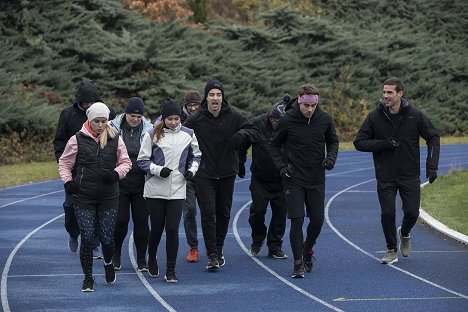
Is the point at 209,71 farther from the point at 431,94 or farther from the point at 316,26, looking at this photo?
the point at 431,94

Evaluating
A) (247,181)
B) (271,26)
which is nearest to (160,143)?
(247,181)

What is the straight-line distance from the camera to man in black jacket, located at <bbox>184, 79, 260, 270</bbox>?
12.2 m

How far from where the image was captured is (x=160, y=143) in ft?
37.8

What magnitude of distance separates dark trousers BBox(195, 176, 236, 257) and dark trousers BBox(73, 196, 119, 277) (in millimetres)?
1440

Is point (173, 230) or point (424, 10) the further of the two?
point (424, 10)

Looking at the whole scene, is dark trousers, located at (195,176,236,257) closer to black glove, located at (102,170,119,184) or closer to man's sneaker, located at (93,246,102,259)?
man's sneaker, located at (93,246,102,259)

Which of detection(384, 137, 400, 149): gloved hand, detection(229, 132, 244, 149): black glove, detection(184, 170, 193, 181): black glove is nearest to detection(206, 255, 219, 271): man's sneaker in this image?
detection(184, 170, 193, 181): black glove

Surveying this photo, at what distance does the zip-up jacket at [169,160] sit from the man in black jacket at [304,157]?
98 cm

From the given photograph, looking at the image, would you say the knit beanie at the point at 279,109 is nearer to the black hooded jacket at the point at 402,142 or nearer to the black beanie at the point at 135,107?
the black hooded jacket at the point at 402,142

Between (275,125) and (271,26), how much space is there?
36.3 meters

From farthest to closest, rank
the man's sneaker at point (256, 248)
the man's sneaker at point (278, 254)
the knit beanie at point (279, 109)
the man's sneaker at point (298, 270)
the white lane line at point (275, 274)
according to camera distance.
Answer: the man's sneaker at point (256, 248)
the man's sneaker at point (278, 254)
the knit beanie at point (279, 109)
the man's sneaker at point (298, 270)
the white lane line at point (275, 274)

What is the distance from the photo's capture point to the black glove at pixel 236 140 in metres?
12.1

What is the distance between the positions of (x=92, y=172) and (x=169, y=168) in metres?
0.93

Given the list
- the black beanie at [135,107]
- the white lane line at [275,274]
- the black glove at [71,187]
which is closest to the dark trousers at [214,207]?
the white lane line at [275,274]
